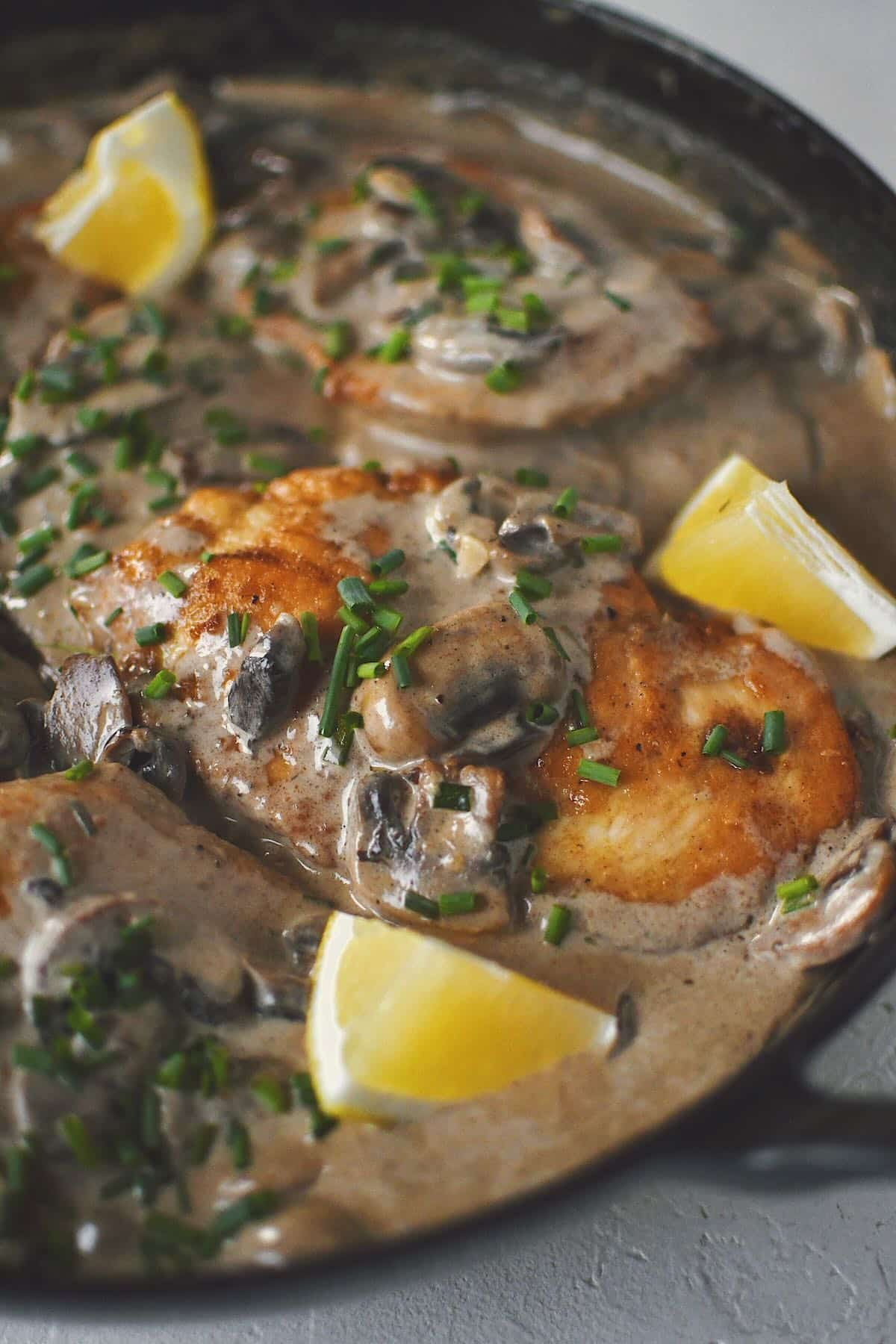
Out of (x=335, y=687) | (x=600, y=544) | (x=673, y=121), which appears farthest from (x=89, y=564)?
(x=673, y=121)

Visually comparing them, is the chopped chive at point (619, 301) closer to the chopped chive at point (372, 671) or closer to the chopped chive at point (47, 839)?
the chopped chive at point (372, 671)

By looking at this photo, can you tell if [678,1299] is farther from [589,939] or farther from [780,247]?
[780,247]

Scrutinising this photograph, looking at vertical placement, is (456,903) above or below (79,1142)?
above

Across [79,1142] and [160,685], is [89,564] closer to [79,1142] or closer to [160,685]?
[160,685]

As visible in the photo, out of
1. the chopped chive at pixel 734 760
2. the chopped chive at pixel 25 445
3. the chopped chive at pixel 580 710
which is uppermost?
the chopped chive at pixel 734 760

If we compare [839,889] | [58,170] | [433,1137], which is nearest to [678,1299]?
[433,1137]

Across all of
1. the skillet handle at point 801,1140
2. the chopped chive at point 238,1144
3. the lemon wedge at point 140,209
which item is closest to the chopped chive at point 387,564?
the chopped chive at point 238,1144
